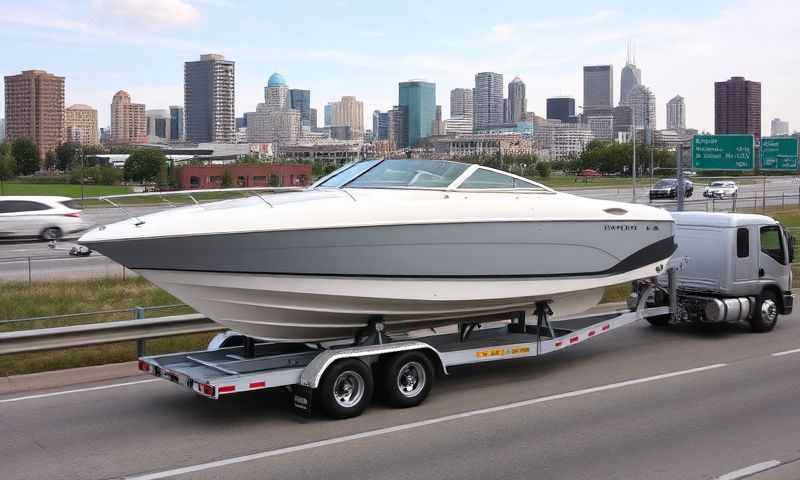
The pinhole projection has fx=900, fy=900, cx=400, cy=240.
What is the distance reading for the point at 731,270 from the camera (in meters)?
13.7

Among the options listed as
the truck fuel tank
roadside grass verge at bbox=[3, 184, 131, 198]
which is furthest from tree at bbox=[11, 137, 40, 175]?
the truck fuel tank

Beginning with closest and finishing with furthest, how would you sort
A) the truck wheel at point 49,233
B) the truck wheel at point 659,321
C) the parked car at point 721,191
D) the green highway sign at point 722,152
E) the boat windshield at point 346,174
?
1. the boat windshield at point 346,174
2. the truck wheel at point 659,321
3. the green highway sign at point 722,152
4. the truck wheel at point 49,233
5. the parked car at point 721,191

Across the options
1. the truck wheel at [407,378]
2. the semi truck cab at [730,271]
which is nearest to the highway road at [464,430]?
the truck wheel at [407,378]

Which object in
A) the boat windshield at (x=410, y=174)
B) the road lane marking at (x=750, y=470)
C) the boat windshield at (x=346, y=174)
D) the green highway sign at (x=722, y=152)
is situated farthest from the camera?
the green highway sign at (x=722, y=152)

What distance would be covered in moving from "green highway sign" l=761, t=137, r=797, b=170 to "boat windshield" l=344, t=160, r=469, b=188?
2896 centimetres

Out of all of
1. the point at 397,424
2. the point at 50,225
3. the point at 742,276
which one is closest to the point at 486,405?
the point at 397,424

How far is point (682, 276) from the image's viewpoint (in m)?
14.3

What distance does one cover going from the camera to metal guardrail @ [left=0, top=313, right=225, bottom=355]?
34.0ft

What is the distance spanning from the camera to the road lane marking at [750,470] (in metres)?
7.38

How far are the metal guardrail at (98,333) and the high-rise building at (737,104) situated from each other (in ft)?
481

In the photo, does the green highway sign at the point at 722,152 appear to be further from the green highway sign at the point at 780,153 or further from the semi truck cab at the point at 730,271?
the semi truck cab at the point at 730,271

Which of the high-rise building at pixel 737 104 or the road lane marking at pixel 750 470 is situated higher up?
the high-rise building at pixel 737 104

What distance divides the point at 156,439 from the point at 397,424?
2329 mm

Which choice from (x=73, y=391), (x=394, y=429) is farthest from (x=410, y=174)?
(x=73, y=391)
